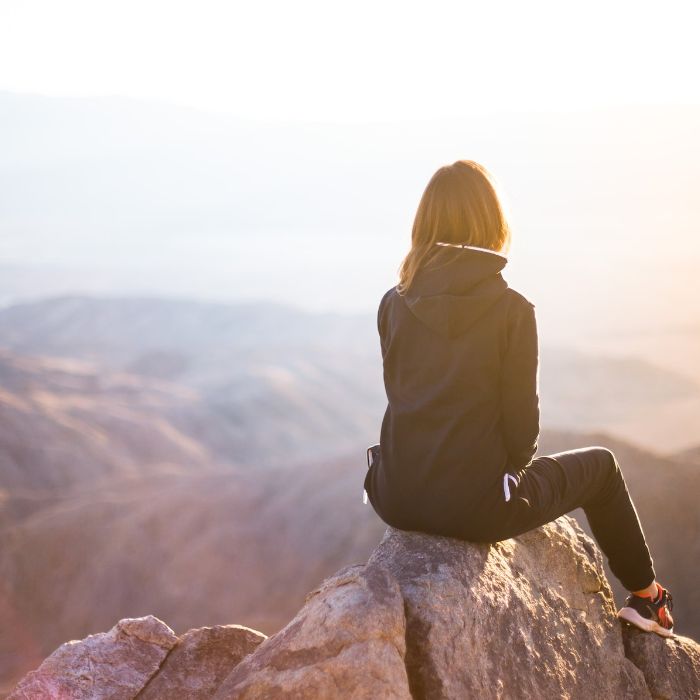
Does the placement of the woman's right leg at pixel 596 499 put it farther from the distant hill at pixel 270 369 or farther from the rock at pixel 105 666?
the distant hill at pixel 270 369

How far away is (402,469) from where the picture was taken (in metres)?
3.82

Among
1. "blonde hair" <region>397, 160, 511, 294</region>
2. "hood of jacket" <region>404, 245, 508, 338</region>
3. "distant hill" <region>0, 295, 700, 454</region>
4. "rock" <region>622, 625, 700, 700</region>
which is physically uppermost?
"blonde hair" <region>397, 160, 511, 294</region>

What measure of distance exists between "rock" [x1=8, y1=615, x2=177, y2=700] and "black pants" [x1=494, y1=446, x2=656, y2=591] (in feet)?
7.24

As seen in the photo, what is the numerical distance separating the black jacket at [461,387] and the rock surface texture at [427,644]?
0.34m

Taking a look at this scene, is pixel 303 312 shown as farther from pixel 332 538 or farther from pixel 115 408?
pixel 332 538

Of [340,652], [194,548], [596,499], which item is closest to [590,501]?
[596,499]

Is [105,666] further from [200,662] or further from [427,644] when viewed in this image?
[427,644]

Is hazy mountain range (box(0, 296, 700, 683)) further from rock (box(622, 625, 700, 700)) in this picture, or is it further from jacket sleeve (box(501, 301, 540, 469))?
jacket sleeve (box(501, 301, 540, 469))

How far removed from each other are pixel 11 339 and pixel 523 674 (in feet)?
292

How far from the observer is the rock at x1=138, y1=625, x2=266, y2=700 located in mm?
4688

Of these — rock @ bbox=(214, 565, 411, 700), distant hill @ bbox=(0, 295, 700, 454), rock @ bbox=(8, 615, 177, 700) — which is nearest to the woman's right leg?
rock @ bbox=(214, 565, 411, 700)

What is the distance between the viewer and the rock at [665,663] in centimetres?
448

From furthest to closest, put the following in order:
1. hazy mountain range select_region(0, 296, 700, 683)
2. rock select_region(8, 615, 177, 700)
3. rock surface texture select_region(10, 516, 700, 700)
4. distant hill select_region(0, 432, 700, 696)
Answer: distant hill select_region(0, 432, 700, 696) → hazy mountain range select_region(0, 296, 700, 683) → rock select_region(8, 615, 177, 700) → rock surface texture select_region(10, 516, 700, 700)

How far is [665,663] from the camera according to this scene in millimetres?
4535
